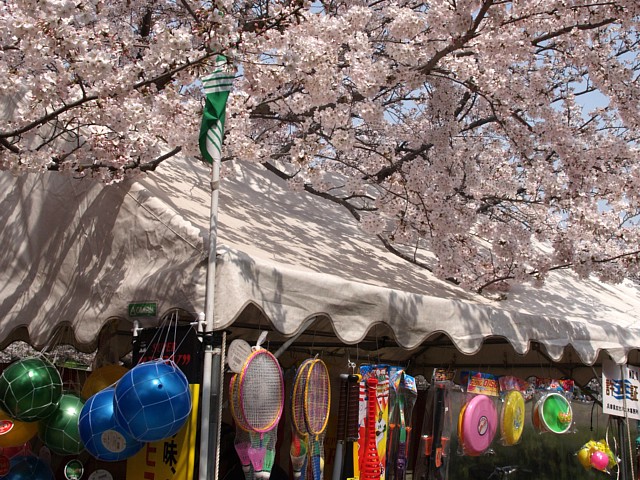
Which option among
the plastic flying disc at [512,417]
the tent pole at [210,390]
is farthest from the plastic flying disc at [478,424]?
the tent pole at [210,390]

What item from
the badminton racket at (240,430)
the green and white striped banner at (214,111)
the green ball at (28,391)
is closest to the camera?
the badminton racket at (240,430)

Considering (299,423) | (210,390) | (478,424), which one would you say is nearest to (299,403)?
(299,423)

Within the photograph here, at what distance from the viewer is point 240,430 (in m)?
3.64

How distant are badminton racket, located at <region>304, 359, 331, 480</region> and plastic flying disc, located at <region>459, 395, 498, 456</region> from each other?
147 cm

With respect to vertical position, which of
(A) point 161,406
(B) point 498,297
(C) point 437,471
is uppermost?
(B) point 498,297

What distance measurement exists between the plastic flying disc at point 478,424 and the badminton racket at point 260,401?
200 centimetres

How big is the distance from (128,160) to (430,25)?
8.82 ft

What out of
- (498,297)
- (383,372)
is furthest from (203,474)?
(498,297)

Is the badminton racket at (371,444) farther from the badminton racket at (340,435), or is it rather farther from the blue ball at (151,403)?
the blue ball at (151,403)

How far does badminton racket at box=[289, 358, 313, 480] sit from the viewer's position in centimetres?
392

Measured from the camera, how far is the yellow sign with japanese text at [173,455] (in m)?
3.42

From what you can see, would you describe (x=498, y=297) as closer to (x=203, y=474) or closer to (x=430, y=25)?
(x=430, y=25)

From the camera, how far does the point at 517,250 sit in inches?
259

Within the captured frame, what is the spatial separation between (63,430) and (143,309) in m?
0.95
